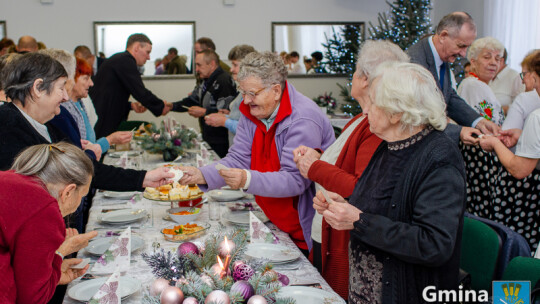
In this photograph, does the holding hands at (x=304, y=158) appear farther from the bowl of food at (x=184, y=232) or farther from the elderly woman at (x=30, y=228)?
the elderly woman at (x=30, y=228)

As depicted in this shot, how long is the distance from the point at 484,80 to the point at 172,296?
4.09 meters

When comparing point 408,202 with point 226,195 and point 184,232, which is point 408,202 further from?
point 226,195

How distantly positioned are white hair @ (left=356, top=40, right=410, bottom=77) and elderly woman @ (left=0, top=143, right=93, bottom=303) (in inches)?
47.5

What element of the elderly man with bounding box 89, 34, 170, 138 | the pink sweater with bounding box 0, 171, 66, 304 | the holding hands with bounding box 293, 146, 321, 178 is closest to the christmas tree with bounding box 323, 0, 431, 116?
the elderly man with bounding box 89, 34, 170, 138

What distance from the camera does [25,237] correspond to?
137 centimetres

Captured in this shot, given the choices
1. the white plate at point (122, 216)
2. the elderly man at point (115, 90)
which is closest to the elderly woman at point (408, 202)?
the white plate at point (122, 216)

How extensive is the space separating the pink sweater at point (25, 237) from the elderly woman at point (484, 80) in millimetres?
3650

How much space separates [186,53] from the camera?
8.64 m

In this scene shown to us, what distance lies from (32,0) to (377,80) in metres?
7.99

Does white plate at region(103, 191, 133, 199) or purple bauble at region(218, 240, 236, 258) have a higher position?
purple bauble at region(218, 240, 236, 258)

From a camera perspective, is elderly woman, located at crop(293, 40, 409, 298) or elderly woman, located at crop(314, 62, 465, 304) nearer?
elderly woman, located at crop(314, 62, 465, 304)

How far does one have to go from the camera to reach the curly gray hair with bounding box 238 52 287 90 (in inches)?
97.6

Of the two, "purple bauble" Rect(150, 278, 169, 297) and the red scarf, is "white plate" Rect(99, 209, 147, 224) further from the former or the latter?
"purple bauble" Rect(150, 278, 169, 297)

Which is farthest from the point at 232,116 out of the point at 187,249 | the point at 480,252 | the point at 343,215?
the point at 343,215
